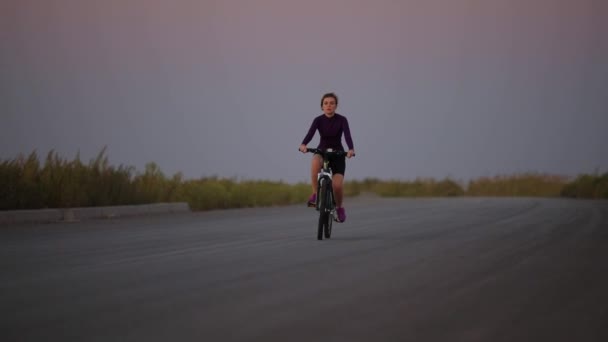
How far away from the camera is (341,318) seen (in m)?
5.84

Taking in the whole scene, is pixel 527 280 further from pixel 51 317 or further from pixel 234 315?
pixel 51 317

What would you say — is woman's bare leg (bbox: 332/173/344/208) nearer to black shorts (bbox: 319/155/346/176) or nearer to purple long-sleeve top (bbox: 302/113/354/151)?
black shorts (bbox: 319/155/346/176)

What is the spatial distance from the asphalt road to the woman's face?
2024 mm

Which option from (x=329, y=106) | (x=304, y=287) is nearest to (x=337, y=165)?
(x=329, y=106)

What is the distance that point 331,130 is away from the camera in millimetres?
13789

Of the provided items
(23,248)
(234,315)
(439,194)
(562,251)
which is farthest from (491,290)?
(439,194)

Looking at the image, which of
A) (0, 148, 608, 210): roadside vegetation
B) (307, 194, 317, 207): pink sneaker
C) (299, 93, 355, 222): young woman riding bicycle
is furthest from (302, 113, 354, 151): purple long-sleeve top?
(0, 148, 608, 210): roadside vegetation

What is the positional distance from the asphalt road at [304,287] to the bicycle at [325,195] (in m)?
0.46

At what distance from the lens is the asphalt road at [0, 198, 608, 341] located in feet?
18.0

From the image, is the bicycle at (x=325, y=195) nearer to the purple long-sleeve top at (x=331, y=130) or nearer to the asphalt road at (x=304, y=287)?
the purple long-sleeve top at (x=331, y=130)

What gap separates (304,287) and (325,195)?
234 inches

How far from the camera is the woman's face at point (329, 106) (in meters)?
13.9

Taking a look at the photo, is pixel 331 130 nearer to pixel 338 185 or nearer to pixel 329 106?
pixel 329 106

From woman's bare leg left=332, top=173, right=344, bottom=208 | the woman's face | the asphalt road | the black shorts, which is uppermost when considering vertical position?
the woman's face
